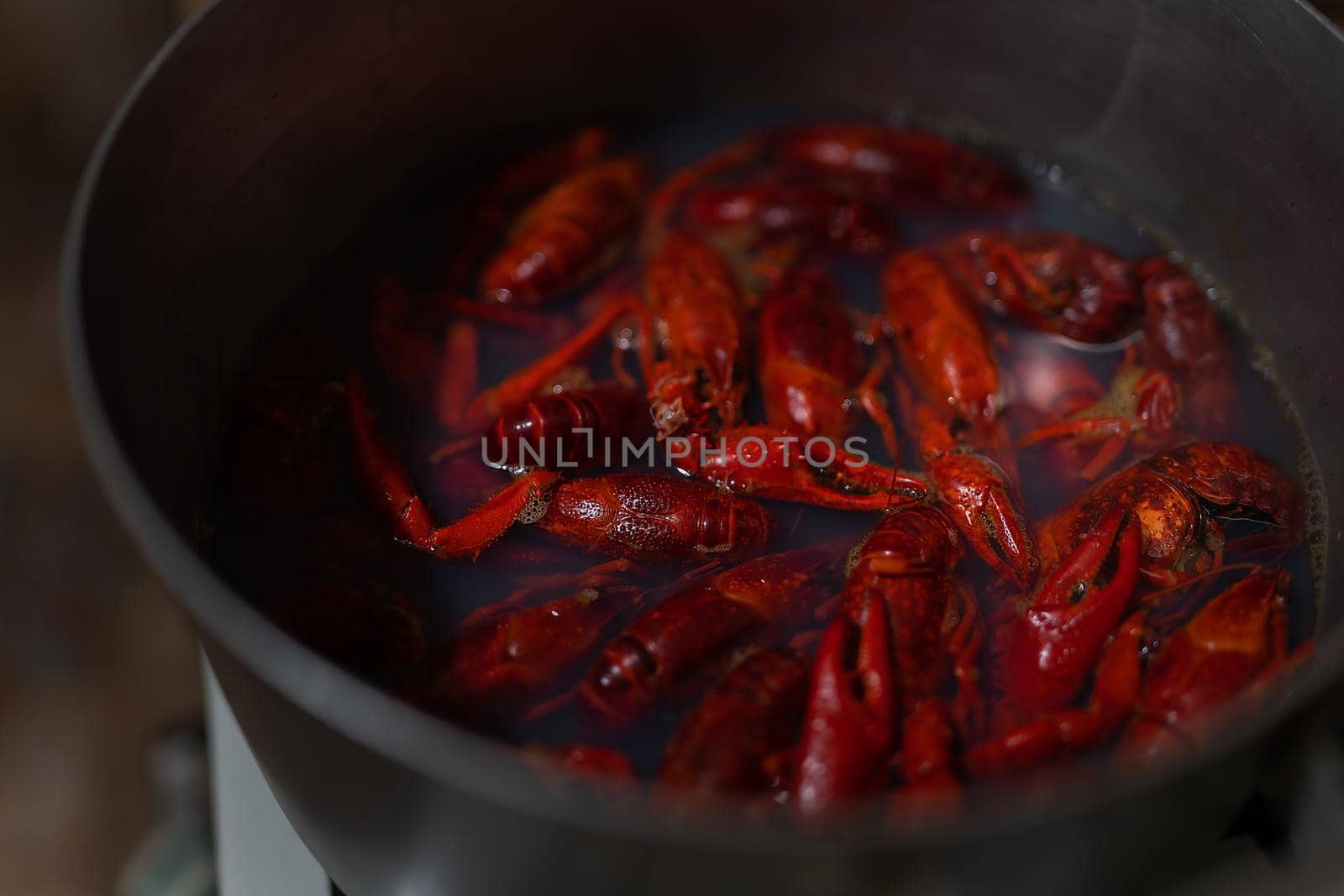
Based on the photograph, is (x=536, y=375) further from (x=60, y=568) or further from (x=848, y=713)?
(x=60, y=568)

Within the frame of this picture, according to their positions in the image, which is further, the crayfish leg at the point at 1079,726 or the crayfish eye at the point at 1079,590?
the crayfish eye at the point at 1079,590

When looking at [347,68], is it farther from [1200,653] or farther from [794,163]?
[1200,653]

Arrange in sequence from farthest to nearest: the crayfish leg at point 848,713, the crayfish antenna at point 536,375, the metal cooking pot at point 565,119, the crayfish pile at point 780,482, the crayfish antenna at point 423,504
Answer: the crayfish antenna at point 536,375, the crayfish antenna at point 423,504, the crayfish pile at point 780,482, the crayfish leg at point 848,713, the metal cooking pot at point 565,119

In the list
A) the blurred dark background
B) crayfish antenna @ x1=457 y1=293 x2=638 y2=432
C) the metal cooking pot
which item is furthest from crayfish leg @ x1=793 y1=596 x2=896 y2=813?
the blurred dark background

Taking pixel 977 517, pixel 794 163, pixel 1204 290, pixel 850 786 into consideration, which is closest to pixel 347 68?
pixel 794 163

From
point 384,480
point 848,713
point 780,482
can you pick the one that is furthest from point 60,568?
point 848,713

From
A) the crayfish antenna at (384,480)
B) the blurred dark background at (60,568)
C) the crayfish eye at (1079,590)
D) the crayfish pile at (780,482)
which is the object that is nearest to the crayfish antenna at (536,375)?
the crayfish pile at (780,482)

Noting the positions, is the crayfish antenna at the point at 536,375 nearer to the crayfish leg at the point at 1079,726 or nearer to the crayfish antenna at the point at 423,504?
the crayfish antenna at the point at 423,504
